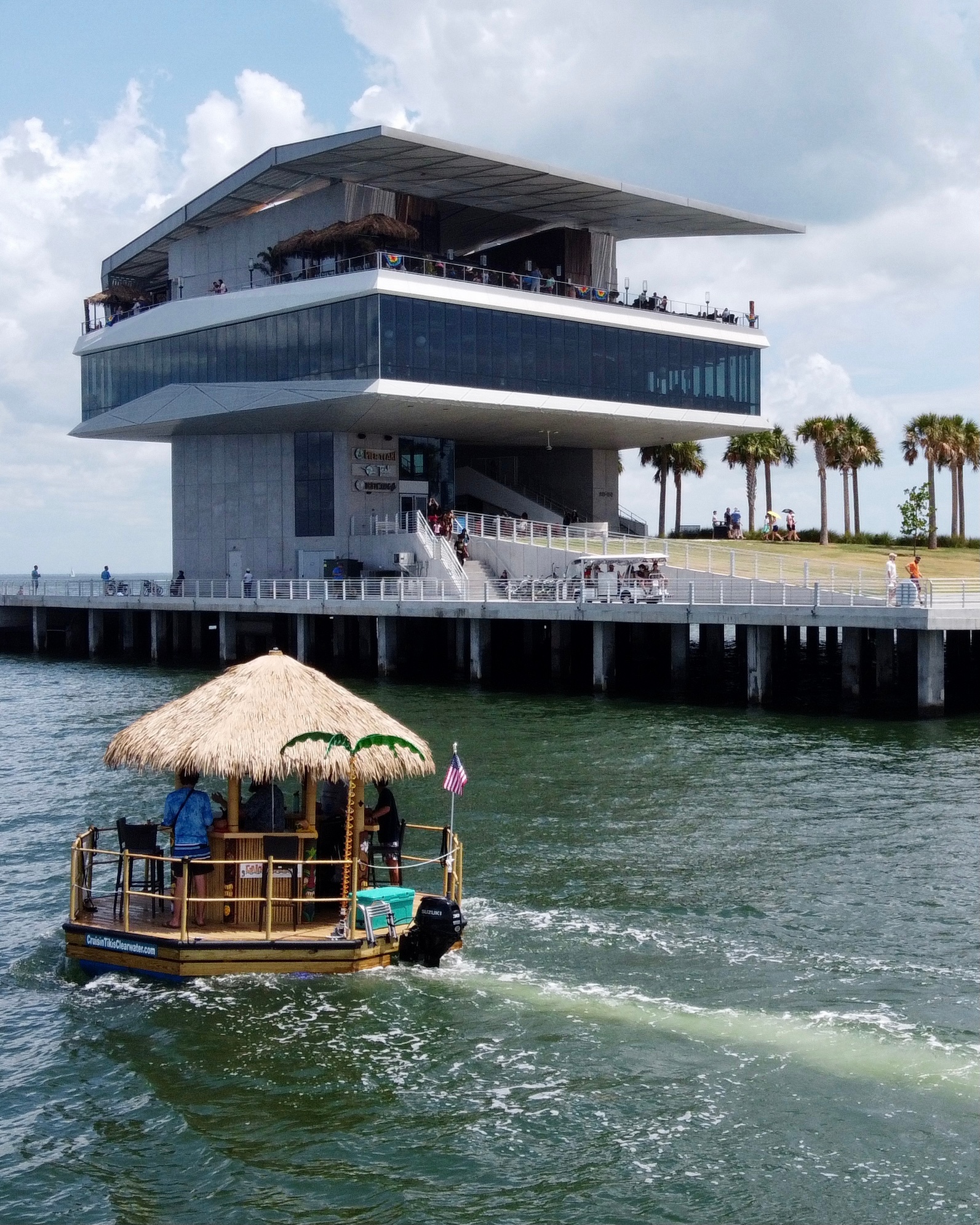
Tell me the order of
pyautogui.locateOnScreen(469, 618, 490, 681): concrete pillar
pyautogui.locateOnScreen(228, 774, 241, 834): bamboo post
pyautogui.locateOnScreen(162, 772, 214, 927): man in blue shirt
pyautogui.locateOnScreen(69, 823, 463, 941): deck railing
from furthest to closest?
pyautogui.locateOnScreen(469, 618, 490, 681): concrete pillar → pyautogui.locateOnScreen(228, 774, 241, 834): bamboo post → pyautogui.locateOnScreen(162, 772, 214, 927): man in blue shirt → pyautogui.locateOnScreen(69, 823, 463, 941): deck railing

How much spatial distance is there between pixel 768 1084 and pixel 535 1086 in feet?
6.71

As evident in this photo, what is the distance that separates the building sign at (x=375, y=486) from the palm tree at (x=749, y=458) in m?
31.5

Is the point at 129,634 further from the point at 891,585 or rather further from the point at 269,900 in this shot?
the point at 269,900

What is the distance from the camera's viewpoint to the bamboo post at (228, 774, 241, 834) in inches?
613

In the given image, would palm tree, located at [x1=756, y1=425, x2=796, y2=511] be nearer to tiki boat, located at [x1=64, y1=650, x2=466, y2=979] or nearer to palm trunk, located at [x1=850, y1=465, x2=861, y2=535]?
palm trunk, located at [x1=850, y1=465, x2=861, y2=535]

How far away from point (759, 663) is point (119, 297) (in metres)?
41.5

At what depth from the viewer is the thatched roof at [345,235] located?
52.7 meters

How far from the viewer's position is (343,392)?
51.1 metres

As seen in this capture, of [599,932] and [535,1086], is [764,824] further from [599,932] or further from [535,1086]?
[535,1086]

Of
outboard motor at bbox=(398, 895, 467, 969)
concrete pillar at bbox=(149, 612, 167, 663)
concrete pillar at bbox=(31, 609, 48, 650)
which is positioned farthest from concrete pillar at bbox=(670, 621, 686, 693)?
concrete pillar at bbox=(31, 609, 48, 650)

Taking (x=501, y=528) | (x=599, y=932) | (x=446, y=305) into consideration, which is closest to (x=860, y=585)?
(x=501, y=528)

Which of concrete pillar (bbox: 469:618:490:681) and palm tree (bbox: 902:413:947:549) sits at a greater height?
palm tree (bbox: 902:413:947:549)

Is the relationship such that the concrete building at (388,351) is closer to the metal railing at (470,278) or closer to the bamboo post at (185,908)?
the metal railing at (470,278)

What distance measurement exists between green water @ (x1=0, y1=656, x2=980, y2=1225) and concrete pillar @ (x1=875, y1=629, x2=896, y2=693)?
694 inches
